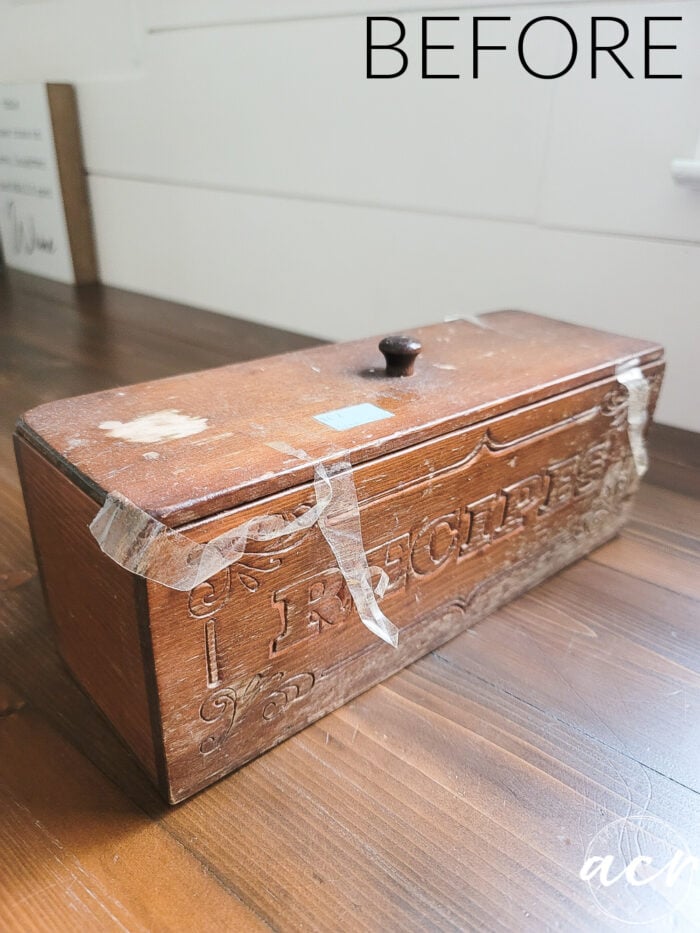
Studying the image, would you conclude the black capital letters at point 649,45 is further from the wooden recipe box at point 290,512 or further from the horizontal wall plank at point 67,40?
the horizontal wall plank at point 67,40

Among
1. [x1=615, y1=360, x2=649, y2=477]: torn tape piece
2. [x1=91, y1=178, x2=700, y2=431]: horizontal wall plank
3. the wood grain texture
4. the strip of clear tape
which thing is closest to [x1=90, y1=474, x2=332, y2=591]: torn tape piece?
the strip of clear tape

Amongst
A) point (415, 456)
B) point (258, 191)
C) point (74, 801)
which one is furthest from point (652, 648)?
point (258, 191)

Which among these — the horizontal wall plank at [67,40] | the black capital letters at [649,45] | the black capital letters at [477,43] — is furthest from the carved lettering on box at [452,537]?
the horizontal wall plank at [67,40]

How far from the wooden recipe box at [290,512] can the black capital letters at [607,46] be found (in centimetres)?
43

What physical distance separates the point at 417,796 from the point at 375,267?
0.90 meters

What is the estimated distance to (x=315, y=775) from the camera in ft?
1.50

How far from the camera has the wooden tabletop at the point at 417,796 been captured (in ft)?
1.25

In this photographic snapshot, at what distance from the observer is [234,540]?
394 mm

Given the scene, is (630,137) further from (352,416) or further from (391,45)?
(352,416)

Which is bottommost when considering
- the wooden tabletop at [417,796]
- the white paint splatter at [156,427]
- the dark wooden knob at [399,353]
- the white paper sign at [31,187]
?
the wooden tabletop at [417,796]

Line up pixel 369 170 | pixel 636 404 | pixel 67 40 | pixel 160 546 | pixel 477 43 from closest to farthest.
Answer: pixel 160 546 < pixel 636 404 < pixel 477 43 < pixel 369 170 < pixel 67 40

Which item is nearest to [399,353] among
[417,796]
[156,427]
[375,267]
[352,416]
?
[352,416]

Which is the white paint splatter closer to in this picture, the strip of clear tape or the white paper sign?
the strip of clear tape

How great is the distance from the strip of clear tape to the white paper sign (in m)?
1.42
